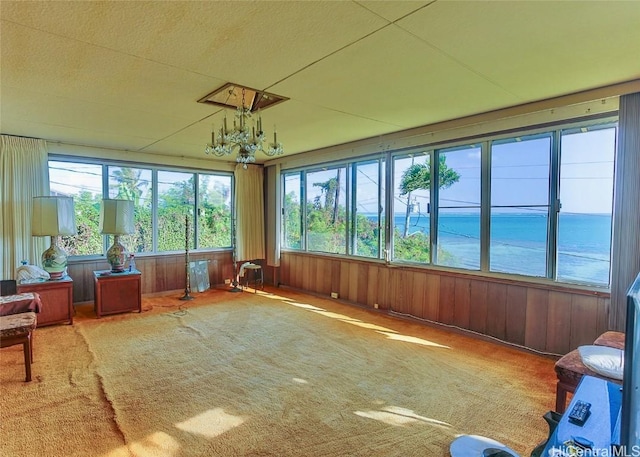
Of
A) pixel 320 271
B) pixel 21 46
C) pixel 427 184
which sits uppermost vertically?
pixel 21 46

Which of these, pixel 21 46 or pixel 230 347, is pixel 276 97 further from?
pixel 230 347

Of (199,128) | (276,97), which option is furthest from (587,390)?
(199,128)

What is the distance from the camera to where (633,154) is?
2.81 m

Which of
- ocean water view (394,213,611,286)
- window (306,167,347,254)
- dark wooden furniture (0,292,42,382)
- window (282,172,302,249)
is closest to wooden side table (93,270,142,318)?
dark wooden furniture (0,292,42,382)

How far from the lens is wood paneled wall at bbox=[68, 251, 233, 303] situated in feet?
17.4

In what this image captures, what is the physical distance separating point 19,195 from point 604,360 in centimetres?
650

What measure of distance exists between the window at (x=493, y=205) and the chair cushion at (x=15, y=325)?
4.03 m

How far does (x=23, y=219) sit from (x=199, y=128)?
2815 mm

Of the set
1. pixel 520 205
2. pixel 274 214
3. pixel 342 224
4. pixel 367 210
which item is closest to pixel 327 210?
pixel 342 224

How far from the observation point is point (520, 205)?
12.0 ft

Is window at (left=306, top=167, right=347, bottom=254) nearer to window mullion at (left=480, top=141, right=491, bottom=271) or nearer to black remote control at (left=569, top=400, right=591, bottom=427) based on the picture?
window mullion at (left=480, top=141, right=491, bottom=271)

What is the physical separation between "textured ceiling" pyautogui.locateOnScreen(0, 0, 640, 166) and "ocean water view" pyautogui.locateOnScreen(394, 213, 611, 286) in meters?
1.23

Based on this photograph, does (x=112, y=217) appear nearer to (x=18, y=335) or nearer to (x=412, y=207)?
(x=18, y=335)

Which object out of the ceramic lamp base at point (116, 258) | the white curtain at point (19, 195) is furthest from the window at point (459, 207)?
the white curtain at point (19, 195)
